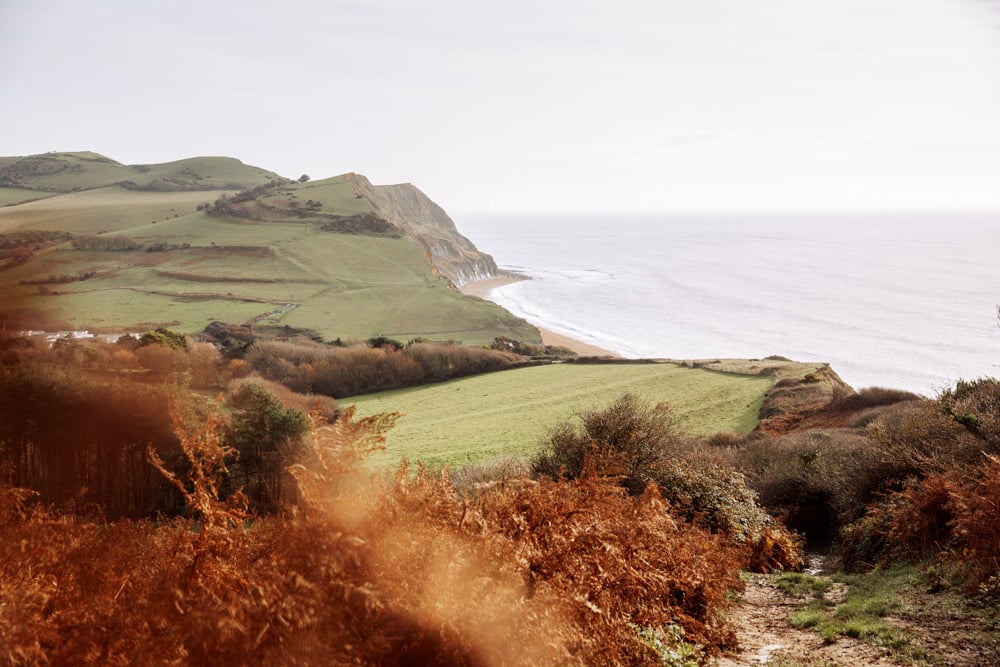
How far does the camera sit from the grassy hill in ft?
191

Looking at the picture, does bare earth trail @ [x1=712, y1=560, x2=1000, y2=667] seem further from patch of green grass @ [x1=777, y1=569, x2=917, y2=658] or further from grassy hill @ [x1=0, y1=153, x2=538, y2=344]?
grassy hill @ [x1=0, y1=153, x2=538, y2=344]

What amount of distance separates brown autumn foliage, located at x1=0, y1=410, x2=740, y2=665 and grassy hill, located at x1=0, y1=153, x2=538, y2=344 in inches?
1128

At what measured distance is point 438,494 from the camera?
16.5 ft

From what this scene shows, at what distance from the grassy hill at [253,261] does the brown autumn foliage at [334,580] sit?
28651mm

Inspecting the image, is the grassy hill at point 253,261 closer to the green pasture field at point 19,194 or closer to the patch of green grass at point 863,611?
the green pasture field at point 19,194

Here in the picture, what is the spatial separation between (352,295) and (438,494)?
245 ft

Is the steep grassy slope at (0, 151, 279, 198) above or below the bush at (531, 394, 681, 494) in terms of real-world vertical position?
above

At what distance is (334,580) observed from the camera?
12.7ft

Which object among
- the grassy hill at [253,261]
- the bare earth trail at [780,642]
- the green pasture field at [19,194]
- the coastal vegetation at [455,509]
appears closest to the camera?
the coastal vegetation at [455,509]

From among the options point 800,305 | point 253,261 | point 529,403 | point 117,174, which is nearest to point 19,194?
point 253,261

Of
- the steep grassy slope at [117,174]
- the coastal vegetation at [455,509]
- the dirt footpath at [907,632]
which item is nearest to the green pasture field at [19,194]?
the steep grassy slope at [117,174]

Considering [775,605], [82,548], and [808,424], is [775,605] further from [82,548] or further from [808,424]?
[808,424]

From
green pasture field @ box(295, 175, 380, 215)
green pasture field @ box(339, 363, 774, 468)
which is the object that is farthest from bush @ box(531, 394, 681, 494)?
green pasture field @ box(295, 175, 380, 215)

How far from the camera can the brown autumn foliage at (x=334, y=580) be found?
12.1 feet
